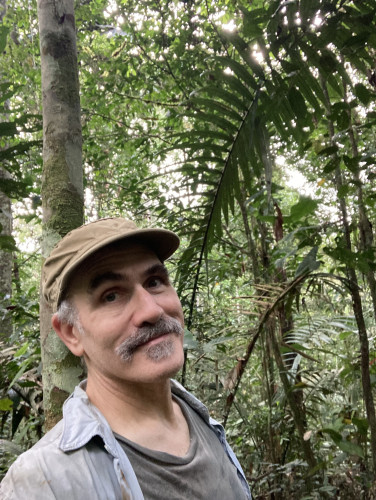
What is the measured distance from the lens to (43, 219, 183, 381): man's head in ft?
3.58

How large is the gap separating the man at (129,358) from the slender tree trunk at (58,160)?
0.34 metres

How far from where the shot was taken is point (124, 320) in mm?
1102

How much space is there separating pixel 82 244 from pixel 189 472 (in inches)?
25.2

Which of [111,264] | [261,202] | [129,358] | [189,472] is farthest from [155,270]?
[261,202]

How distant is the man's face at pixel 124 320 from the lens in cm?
109

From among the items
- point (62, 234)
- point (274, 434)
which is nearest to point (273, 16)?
point (62, 234)

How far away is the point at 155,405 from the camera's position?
1.18 metres

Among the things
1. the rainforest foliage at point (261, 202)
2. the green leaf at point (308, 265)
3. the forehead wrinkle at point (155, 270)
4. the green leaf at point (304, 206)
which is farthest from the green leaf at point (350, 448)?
the forehead wrinkle at point (155, 270)

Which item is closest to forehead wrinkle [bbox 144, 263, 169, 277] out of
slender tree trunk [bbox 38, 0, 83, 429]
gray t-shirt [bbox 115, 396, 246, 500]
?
gray t-shirt [bbox 115, 396, 246, 500]

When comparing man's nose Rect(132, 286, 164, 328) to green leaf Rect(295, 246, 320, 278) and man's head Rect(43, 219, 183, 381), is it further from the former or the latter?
green leaf Rect(295, 246, 320, 278)

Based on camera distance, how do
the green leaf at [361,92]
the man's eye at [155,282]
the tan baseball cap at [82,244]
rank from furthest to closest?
the green leaf at [361,92]
the man's eye at [155,282]
the tan baseball cap at [82,244]

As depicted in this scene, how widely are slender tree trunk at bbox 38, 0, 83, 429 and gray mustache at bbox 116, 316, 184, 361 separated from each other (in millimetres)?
524

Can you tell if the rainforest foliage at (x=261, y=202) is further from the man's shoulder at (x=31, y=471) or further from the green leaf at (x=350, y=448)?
the man's shoulder at (x=31, y=471)

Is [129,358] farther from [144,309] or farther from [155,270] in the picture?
[155,270]
